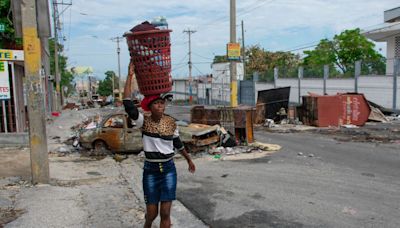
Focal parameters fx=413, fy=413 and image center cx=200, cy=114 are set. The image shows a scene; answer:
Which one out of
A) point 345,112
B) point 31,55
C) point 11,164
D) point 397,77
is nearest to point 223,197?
point 31,55

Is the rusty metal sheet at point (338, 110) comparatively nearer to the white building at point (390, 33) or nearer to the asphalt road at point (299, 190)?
the asphalt road at point (299, 190)

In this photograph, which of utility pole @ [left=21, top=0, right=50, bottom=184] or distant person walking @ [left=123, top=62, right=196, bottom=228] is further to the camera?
utility pole @ [left=21, top=0, right=50, bottom=184]

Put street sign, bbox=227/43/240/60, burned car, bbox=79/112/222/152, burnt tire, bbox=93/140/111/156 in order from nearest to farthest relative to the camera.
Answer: burned car, bbox=79/112/222/152 → burnt tire, bbox=93/140/111/156 → street sign, bbox=227/43/240/60

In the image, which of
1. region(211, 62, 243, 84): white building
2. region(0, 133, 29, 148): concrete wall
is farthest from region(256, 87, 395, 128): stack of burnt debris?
region(211, 62, 243, 84): white building

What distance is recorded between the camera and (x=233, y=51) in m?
19.0

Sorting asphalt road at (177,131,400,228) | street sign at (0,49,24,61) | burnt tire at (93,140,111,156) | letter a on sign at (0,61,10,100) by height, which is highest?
street sign at (0,49,24,61)

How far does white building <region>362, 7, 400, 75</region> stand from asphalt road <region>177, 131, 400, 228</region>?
2094 cm

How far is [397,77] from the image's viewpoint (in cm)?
2188

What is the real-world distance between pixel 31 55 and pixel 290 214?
15.7 ft

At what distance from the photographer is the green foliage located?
43.5 ft

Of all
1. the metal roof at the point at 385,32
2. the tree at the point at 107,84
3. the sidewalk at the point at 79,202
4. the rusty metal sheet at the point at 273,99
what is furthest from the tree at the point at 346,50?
the tree at the point at 107,84

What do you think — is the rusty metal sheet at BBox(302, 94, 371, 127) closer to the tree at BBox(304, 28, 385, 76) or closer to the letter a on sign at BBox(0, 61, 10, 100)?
the letter a on sign at BBox(0, 61, 10, 100)

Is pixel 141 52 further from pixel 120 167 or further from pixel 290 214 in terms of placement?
pixel 120 167

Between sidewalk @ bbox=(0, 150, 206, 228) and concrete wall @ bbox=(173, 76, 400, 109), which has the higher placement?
concrete wall @ bbox=(173, 76, 400, 109)
